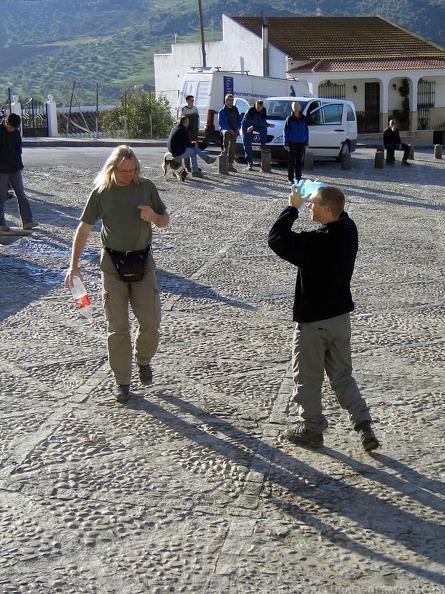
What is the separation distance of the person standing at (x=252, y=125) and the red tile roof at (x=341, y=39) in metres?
24.5

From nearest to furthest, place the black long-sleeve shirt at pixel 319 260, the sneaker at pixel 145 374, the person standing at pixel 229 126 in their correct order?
the black long-sleeve shirt at pixel 319 260, the sneaker at pixel 145 374, the person standing at pixel 229 126

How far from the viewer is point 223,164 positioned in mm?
19344

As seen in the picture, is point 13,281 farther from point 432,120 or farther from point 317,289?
point 432,120

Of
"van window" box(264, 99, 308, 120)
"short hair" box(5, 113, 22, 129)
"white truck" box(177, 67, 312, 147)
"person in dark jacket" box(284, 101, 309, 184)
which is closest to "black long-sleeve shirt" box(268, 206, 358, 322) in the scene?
"short hair" box(5, 113, 22, 129)

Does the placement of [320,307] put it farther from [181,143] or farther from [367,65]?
[367,65]

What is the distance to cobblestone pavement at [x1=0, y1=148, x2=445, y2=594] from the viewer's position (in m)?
3.87

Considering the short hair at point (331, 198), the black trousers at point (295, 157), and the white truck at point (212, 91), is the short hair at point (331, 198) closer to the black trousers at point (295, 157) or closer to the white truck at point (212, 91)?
the black trousers at point (295, 157)

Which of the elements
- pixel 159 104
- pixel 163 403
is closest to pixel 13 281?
pixel 163 403

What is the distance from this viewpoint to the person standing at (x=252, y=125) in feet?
67.3

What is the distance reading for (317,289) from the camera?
5.00 meters

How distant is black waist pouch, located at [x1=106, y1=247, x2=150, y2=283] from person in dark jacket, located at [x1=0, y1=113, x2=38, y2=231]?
256 inches

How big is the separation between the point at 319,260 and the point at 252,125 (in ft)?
53.8

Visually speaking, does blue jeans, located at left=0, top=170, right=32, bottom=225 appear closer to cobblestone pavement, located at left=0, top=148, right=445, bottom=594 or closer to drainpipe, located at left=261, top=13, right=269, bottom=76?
cobblestone pavement, located at left=0, top=148, right=445, bottom=594

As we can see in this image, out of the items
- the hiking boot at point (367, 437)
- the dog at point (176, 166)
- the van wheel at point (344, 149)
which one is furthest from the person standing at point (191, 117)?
the hiking boot at point (367, 437)
